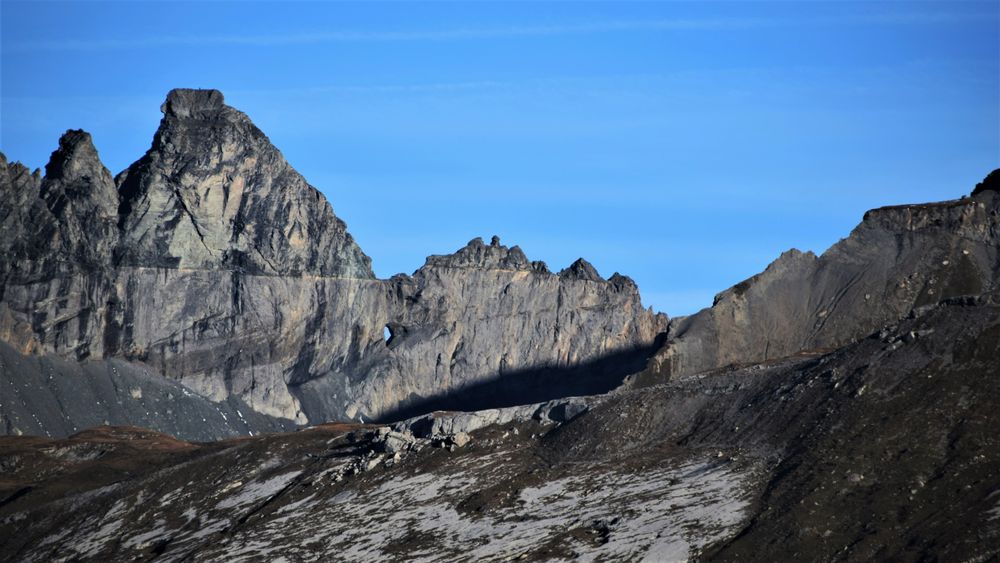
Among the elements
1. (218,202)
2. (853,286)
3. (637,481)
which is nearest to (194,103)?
(218,202)

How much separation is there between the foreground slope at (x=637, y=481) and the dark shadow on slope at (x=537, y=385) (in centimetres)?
7863

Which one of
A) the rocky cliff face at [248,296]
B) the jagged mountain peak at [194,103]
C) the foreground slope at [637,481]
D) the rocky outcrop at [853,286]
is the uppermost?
the jagged mountain peak at [194,103]

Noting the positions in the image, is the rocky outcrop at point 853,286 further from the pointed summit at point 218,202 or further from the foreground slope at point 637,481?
the pointed summit at point 218,202

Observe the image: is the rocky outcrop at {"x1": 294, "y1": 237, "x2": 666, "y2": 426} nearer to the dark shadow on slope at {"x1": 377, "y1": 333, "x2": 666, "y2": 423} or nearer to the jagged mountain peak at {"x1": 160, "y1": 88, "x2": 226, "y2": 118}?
the dark shadow on slope at {"x1": 377, "y1": 333, "x2": 666, "y2": 423}

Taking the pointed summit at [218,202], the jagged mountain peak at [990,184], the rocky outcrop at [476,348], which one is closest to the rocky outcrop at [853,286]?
the jagged mountain peak at [990,184]

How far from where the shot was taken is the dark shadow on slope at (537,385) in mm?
185500

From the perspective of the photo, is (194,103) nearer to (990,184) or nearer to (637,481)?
(990,184)

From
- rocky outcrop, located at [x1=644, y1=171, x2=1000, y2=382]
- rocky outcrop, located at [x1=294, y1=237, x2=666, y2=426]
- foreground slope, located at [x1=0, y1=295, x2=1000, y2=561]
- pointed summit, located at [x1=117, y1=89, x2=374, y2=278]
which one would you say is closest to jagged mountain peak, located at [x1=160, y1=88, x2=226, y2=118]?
pointed summit, located at [x1=117, y1=89, x2=374, y2=278]

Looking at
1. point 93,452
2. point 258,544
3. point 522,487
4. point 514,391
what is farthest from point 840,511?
point 514,391

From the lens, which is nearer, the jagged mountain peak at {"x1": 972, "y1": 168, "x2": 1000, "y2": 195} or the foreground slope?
the foreground slope

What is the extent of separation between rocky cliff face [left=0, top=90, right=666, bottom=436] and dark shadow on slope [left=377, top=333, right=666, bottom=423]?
1.04 ft

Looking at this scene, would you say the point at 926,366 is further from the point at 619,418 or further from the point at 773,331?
the point at 773,331

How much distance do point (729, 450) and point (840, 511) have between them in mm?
11019

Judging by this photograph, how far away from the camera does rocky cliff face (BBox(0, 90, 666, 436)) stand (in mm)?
164625
